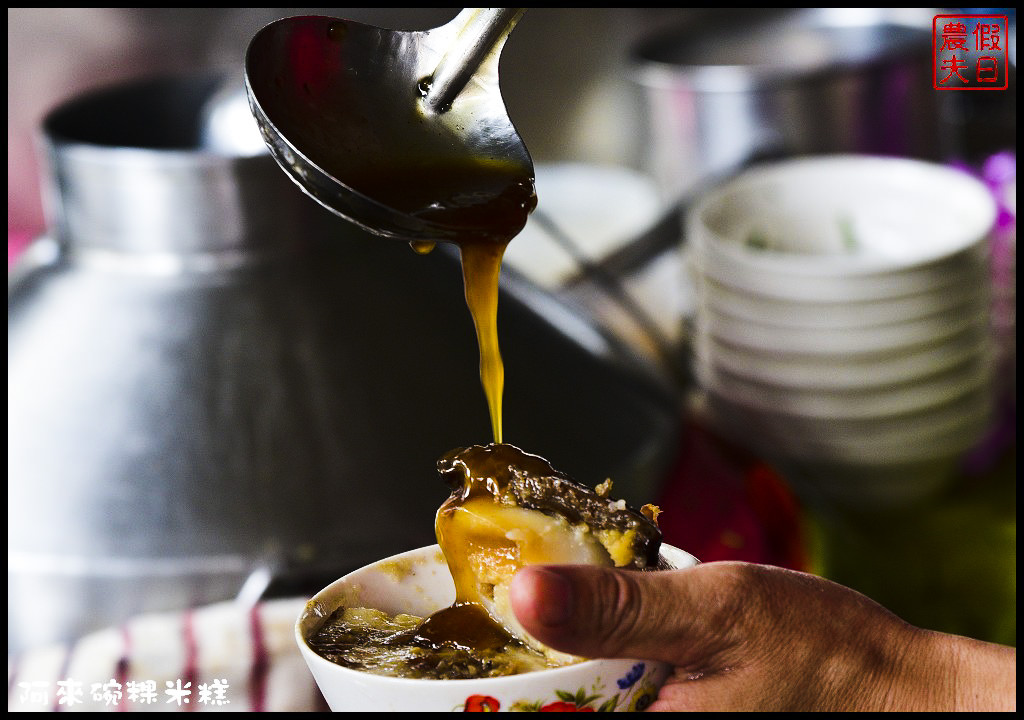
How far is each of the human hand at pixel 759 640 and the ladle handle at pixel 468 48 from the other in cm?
49

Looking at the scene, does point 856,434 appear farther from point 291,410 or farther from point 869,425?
point 291,410

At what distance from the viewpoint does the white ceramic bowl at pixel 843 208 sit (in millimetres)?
2285

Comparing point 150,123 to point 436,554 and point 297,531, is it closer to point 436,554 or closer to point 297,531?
point 297,531

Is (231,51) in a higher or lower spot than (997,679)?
higher

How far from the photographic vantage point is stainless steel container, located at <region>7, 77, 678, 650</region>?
1.52 metres

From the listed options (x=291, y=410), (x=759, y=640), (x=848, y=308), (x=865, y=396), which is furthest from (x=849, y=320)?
(x=759, y=640)

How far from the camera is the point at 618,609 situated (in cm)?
84

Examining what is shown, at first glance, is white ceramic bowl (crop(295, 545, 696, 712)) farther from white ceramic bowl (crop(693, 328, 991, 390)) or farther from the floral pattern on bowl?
white ceramic bowl (crop(693, 328, 991, 390))

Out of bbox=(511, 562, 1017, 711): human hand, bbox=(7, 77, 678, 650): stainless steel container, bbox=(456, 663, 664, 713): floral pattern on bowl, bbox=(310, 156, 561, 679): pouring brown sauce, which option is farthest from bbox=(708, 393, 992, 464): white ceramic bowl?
bbox=(456, 663, 664, 713): floral pattern on bowl

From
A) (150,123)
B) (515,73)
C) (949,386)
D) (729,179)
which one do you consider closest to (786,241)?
(729,179)

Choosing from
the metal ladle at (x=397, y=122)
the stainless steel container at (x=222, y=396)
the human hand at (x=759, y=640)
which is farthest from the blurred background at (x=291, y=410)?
the human hand at (x=759, y=640)

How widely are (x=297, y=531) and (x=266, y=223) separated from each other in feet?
1.50

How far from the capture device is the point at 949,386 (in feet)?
7.22

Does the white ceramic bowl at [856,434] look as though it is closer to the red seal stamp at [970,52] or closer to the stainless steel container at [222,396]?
the stainless steel container at [222,396]
